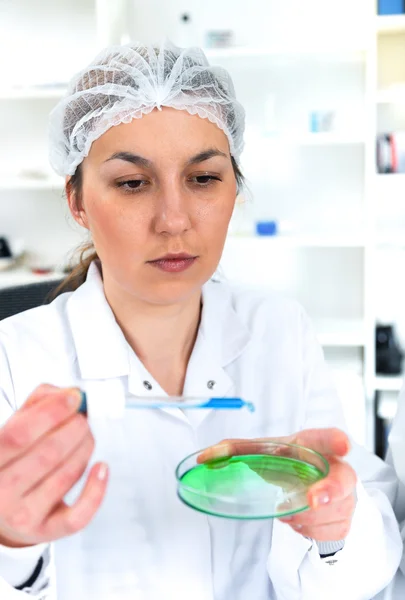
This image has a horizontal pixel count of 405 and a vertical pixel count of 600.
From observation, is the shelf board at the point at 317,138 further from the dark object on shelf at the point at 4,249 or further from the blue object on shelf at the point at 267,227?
the dark object on shelf at the point at 4,249

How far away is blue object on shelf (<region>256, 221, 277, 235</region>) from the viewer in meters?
2.85

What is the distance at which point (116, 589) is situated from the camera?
3.28 feet

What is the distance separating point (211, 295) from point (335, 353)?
79.3 inches

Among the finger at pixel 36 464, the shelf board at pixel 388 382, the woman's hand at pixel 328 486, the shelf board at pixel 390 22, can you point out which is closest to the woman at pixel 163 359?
the woman's hand at pixel 328 486

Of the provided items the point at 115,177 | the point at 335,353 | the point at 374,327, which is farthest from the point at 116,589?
the point at 335,353

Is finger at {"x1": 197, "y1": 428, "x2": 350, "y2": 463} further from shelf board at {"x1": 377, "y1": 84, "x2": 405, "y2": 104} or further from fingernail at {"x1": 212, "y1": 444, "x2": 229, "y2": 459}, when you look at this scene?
shelf board at {"x1": 377, "y1": 84, "x2": 405, "y2": 104}

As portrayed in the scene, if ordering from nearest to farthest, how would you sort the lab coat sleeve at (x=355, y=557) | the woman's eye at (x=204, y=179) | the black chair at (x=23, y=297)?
1. the lab coat sleeve at (x=355, y=557)
2. the woman's eye at (x=204, y=179)
3. the black chair at (x=23, y=297)

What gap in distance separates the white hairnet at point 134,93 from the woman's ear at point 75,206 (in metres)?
0.03

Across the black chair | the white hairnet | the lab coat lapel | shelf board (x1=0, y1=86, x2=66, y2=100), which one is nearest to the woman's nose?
the white hairnet

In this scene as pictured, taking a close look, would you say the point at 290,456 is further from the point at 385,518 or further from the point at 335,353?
the point at 335,353

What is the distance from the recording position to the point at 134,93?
1000 millimetres

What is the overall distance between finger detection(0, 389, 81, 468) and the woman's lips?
390mm

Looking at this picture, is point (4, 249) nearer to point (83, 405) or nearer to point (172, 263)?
point (172, 263)

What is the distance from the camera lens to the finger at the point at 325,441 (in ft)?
2.37
